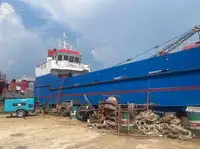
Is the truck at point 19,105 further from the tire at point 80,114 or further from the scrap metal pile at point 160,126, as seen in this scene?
the scrap metal pile at point 160,126

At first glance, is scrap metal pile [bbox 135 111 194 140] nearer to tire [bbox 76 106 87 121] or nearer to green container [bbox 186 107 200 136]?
green container [bbox 186 107 200 136]

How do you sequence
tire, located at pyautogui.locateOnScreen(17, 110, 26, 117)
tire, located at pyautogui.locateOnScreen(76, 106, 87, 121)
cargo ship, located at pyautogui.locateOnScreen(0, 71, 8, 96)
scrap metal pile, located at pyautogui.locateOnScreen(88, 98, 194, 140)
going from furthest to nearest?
cargo ship, located at pyautogui.locateOnScreen(0, 71, 8, 96) → tire, located at pyautogui.locateOnScreen(17, 110, 26, 117) → tire, located at pyautogui.locateOnScreen(76, 106, 87, 121) → scrap metal pile, located at pyautogui.locateOnScreen(88, 98, 194, 140)

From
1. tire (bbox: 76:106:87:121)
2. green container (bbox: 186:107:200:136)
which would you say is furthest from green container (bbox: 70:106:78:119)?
green container (bbox: 186:107:200:136)

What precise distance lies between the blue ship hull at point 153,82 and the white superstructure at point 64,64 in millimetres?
4846

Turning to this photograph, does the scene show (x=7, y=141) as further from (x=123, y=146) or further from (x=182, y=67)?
(x=182, y=67)

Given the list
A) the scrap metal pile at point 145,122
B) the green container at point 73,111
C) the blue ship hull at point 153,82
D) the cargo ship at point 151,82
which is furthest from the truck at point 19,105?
the scrap metal pile at point 145,122

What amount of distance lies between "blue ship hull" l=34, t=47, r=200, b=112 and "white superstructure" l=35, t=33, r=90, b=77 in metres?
4.85

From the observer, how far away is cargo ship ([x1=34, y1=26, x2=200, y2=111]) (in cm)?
926

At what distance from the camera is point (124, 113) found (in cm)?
1059

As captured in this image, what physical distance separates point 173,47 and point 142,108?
366 cm

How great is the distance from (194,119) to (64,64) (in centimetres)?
1382

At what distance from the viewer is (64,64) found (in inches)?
827

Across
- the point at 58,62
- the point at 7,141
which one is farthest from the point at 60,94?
the point at 7,141

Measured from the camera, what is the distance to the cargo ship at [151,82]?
926cm
